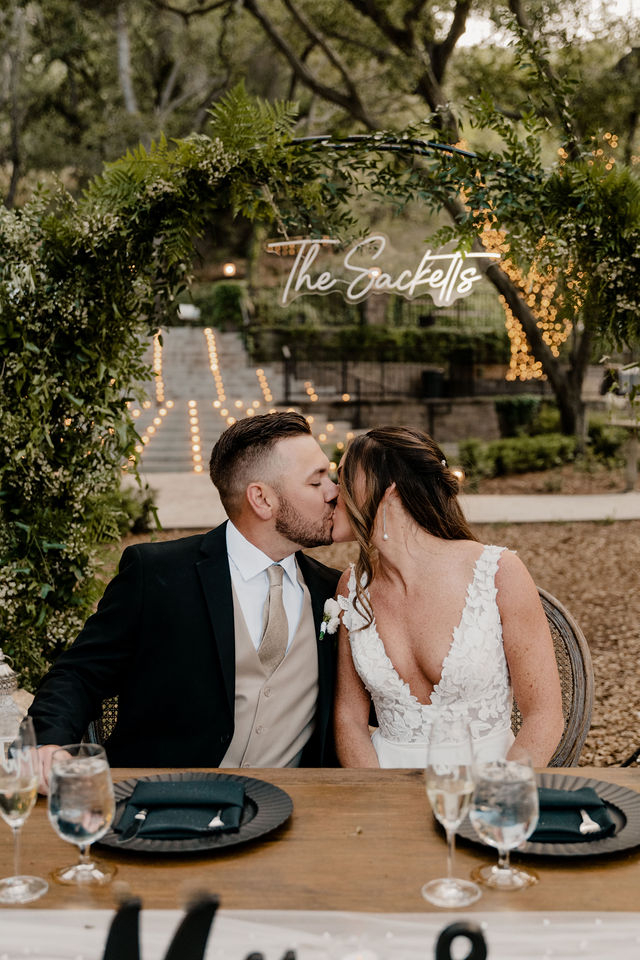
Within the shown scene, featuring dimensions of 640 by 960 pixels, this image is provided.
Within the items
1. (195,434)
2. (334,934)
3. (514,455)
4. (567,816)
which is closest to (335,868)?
(334,934)

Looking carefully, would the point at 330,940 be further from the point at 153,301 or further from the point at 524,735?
the point at 153,301

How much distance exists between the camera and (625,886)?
1646mm

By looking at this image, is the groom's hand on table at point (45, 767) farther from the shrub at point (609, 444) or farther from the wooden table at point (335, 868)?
the shrub at point (609, 444)

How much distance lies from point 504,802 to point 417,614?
133cm

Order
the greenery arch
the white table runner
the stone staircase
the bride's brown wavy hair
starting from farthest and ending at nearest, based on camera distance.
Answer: the stone staircase
the greenery arch
the bride's brown wavy hair
the white table runner

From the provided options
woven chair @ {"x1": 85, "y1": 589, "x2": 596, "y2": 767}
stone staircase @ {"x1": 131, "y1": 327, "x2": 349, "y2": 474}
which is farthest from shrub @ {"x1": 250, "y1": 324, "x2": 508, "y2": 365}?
woven chair @ {"x1": 85, "y1": 589, "x2": 596, "y2": 767}

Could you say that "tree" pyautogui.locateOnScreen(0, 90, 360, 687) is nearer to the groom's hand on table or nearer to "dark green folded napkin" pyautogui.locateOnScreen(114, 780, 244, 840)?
the groom's hand on table

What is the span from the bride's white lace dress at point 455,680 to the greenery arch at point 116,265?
172 cm

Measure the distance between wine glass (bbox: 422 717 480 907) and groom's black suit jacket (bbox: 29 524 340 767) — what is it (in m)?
1.14

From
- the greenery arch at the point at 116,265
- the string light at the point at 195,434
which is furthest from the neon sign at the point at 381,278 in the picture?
the string light at the point at 195,434

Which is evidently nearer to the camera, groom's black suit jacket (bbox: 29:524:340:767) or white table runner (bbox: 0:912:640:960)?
white table runner (bbox: 0:912:640:960)

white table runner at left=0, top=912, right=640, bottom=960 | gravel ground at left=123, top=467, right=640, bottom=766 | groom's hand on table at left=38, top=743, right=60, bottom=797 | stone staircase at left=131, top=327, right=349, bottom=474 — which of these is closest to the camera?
white table runner at left=0, top=912, right=640, bottom=960

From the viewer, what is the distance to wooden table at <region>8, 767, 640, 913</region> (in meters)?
1.61

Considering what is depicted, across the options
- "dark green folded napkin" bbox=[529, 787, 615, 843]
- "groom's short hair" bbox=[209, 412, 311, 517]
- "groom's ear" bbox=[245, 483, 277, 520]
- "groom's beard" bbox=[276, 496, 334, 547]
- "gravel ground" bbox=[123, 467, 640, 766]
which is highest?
"groom's short hair" bbox=[209, 412, 311, 517]
